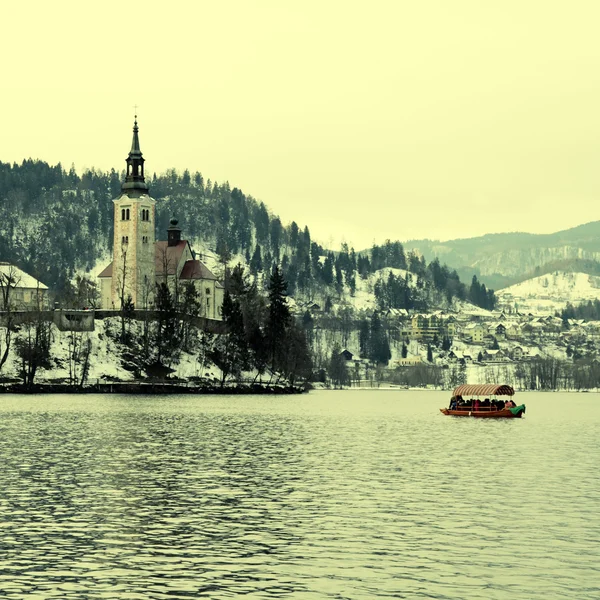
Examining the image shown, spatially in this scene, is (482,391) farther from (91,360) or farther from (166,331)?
(91,360)

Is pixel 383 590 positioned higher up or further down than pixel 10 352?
further down

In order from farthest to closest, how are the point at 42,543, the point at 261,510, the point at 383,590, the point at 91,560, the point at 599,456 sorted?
the point at 599,456 → the point at 261,510 → the point at 42,543 → the point at 91,560 → the point at 383,590

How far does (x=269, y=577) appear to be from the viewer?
1225 inches

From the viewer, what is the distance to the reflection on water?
30.6 m

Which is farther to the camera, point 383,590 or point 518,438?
point 518,438

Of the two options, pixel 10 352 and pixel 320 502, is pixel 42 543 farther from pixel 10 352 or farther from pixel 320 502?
pixel 10 352

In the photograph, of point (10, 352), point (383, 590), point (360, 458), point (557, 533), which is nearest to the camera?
point (383, 590)

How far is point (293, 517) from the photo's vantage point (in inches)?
1665

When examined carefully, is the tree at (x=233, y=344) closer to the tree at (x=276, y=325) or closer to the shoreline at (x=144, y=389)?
the shoreline at (x=144, y=389)

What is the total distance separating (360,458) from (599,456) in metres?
17.4

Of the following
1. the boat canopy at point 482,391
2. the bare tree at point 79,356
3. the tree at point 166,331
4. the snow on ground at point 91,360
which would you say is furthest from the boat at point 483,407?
the snow on ground at point 91,360

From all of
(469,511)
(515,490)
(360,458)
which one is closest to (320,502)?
(469,511)

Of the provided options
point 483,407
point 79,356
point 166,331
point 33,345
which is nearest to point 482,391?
point 483,407

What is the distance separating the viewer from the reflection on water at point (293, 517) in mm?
30578
